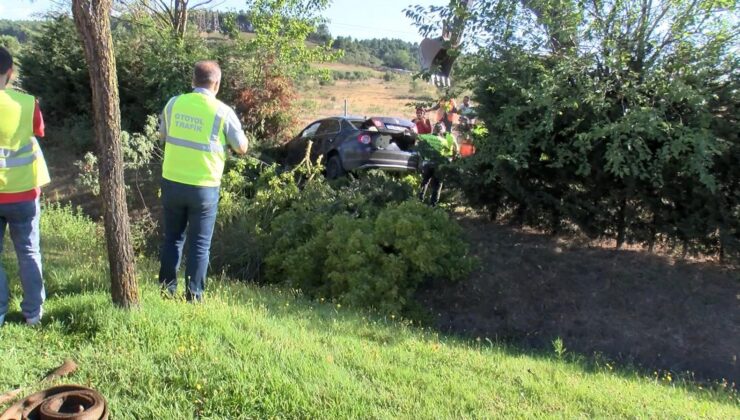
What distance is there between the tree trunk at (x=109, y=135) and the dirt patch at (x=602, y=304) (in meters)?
3.65

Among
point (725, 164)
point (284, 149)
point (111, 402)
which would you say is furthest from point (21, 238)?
point (284, 149)

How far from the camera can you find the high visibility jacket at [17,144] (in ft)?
13.3

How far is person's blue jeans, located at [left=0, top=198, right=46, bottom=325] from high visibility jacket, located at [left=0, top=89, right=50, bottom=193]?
0.15 m

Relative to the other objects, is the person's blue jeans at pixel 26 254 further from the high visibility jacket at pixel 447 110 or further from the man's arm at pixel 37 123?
the high visibility jacket at pixel 447 110

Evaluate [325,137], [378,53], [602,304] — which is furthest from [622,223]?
[378,53]

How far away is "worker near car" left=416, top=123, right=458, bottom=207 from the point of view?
8.47 metres

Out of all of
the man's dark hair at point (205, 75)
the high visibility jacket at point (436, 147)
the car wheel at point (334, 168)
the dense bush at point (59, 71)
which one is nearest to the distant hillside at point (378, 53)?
the dense bush at point (59, 71)

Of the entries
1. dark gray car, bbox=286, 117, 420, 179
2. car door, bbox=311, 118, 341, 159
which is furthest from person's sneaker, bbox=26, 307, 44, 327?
car door, bbox=311, 118, 341, 159

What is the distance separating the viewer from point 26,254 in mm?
4219

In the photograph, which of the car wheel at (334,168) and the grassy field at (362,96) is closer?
the car wheel at (334,168)

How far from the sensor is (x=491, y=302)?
694 centimetres

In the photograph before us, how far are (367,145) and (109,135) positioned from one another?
7.37m

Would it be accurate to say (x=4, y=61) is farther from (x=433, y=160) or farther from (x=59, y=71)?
(x=59, y=71)

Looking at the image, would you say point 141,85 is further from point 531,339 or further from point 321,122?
point 531,339
